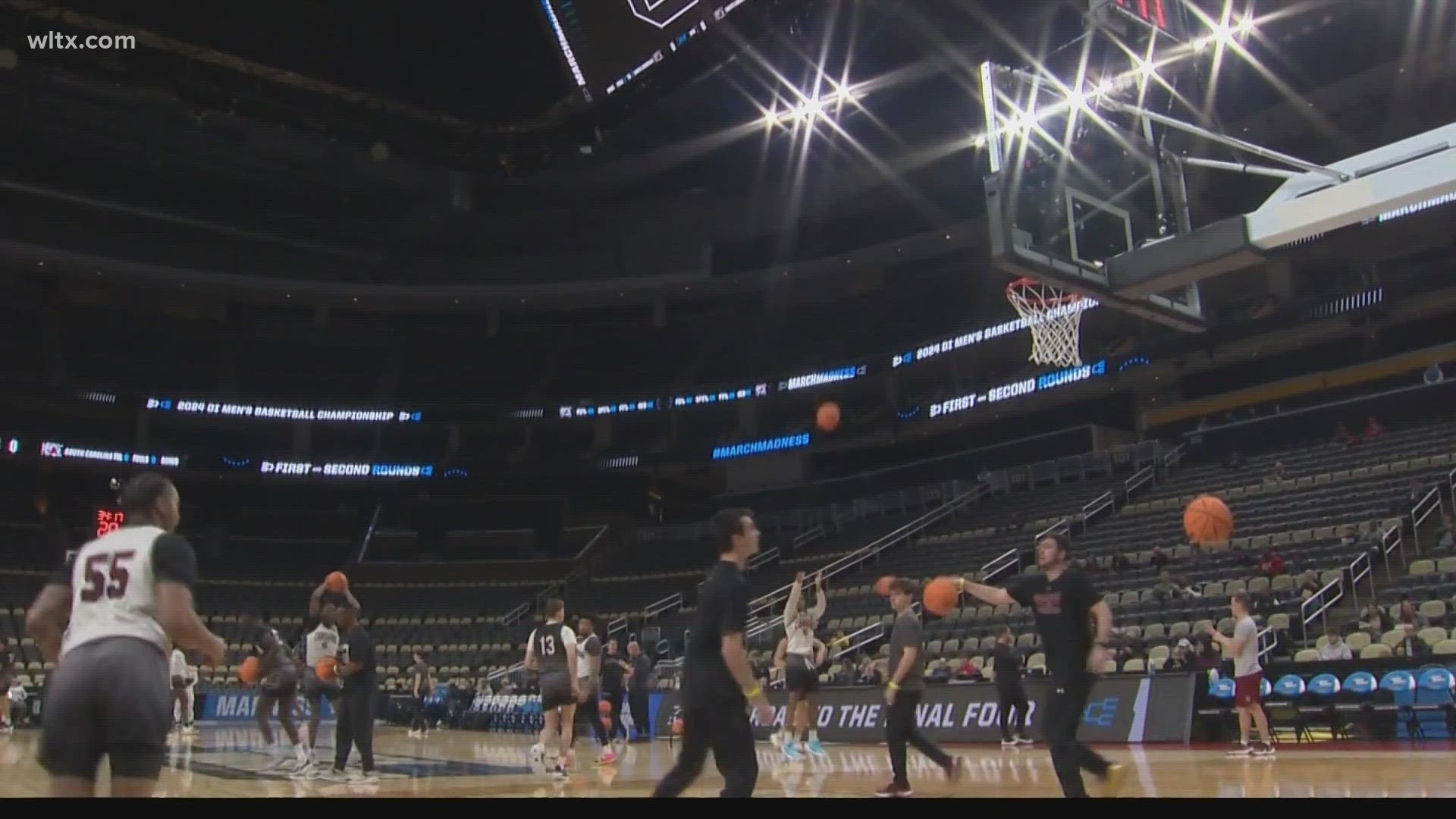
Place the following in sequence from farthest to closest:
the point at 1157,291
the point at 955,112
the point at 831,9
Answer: the point at 955,112 < the point at 831,9 < the point at 1157,291

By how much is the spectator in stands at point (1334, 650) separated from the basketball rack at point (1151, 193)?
221 inches

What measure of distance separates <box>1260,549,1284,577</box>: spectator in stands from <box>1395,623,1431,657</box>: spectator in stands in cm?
372

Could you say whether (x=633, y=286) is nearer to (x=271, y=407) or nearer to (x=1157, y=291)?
(x=271, y=407)

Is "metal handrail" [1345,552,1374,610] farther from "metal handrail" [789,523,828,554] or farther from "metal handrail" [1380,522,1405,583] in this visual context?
"metal handrail" [789,523,828,554]

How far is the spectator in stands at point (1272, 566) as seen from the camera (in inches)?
736

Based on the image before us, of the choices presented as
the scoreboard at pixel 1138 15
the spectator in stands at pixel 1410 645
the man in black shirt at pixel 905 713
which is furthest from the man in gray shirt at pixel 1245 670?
the scoreboard at pixel 1138 15

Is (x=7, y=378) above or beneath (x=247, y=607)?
above

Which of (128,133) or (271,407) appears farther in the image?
(271,407)

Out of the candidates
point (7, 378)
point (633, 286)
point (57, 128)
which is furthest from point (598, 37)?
point (7, 378)

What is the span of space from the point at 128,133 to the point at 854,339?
860 inches

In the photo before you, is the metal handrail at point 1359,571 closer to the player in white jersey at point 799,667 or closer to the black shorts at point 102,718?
the player in white jersey at point 799,667

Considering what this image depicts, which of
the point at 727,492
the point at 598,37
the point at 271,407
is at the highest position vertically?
the point at 598,37

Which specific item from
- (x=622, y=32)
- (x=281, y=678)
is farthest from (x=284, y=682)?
(x=622, y=32)

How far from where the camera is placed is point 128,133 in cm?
3231
